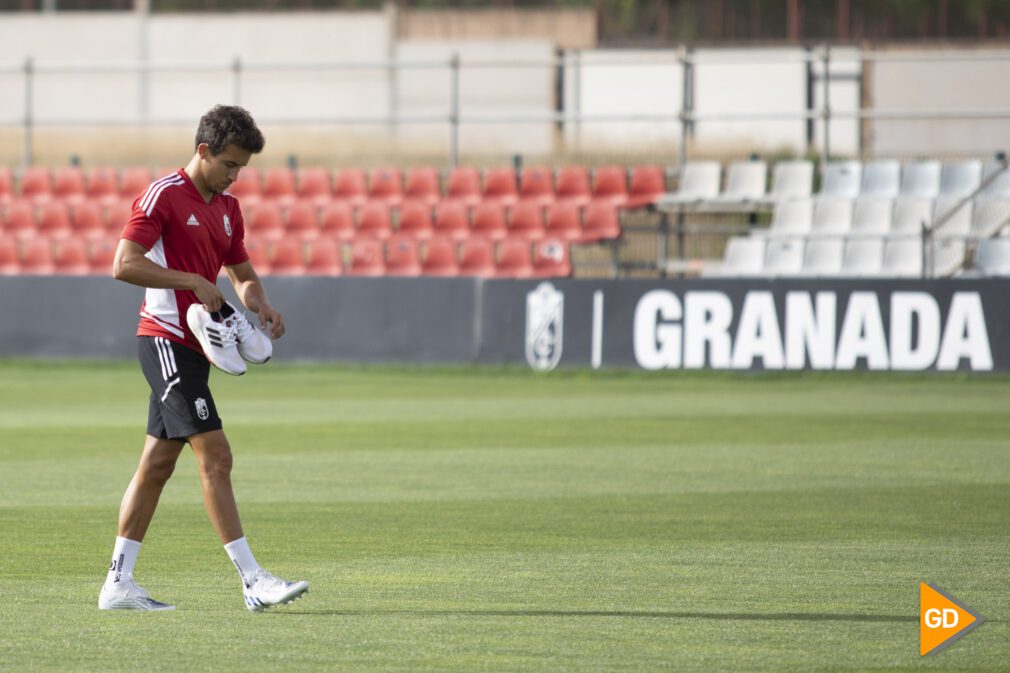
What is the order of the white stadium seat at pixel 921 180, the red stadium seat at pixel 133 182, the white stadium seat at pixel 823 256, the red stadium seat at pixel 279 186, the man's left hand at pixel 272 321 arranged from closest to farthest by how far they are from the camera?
the man's left hand at pixel 272 321 → the white stadium seat at pixel 823 256 → the white stadium seat at pixel 921 180 → the red stadium seat at pixel 279 186 → the red stadium seat at pixel 133 182

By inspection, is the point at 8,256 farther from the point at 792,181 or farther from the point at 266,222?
the point at 792,181

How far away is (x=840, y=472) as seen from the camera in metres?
12.7

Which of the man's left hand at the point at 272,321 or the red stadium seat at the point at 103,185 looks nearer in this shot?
the man's left hand at the point at 272,321

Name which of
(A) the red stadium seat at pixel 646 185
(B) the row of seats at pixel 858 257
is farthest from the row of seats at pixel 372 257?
(B) the row of seats at pixel 858 257

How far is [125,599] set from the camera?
24.1 ft

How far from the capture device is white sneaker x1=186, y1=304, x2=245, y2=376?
722 cm

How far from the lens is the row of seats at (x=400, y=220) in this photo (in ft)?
84.4

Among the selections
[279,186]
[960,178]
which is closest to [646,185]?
[960,178]

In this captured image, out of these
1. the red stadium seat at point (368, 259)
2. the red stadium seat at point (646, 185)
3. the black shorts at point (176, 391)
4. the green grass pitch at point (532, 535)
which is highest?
the red stadium seat at point (646, 185)

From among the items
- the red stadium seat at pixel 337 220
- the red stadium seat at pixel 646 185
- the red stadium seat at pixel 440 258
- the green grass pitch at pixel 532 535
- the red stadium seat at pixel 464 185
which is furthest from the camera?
the red stadium seat at pixel 464 185

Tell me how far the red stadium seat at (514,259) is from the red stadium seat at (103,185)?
7051 mm

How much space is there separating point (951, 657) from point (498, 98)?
40886 millimetres

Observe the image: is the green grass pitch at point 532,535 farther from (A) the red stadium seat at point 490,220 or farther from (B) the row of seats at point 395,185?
(B) the row of seats at point 395,185

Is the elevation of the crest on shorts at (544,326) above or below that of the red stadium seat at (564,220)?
below
